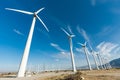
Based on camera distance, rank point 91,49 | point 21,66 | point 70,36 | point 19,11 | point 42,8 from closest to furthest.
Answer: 1. point 21,66
2. point 19,11
3. point 42,8
4. point 70,36
5. point 91,49

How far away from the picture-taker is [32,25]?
159 feet

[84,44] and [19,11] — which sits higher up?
[84,44]

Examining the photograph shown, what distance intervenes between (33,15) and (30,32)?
13138 millimetres

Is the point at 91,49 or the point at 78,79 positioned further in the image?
the point at 91,49

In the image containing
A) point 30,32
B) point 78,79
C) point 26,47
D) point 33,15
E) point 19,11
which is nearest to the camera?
point 78,79

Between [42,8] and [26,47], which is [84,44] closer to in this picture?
[42,8]

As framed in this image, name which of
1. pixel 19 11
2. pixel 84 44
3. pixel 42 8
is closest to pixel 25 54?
pixel 19 11

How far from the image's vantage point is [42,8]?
60.4m

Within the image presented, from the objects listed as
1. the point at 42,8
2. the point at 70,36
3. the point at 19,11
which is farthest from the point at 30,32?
the point at 70,36

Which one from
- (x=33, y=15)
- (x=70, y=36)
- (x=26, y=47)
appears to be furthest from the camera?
(x=70, y=36)

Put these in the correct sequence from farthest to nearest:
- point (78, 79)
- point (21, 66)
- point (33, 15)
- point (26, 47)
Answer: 1. point (33, 15)
2. point (26, 47)
3. point (21, 66)
4. point (78, 79)

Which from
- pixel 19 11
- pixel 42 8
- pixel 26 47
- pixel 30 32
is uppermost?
pixel 42 8

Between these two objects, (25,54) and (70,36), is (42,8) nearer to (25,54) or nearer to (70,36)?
(25,54)

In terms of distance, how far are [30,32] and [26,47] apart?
6.48 metres
